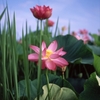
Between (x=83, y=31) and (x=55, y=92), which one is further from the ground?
(x=83, y=31)

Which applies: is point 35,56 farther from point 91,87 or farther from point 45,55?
point 91,87

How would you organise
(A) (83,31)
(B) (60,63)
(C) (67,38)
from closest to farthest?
(B) (60,63) < (C) (67,38) < (A) (83,31)

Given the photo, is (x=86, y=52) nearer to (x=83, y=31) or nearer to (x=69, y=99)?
(x=69, y=99)

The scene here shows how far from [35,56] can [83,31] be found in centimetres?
127

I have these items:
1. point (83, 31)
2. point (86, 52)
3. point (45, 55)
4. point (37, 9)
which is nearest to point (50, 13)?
point (37, 9)

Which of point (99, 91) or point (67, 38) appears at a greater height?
point (67, 38)

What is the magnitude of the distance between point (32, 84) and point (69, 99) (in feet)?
0.36

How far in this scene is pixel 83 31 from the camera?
1689mm

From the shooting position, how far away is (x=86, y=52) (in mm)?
903

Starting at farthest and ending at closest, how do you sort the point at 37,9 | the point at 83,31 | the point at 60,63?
the point at 83,31
the point at 37,9
the point at 60,63

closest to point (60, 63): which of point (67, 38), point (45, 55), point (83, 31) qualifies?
point (45, 55)

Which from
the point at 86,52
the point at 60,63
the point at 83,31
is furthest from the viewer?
the point at 83,31

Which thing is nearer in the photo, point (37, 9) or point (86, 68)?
point (37, 9)

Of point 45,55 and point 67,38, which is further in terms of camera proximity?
point 67,38
